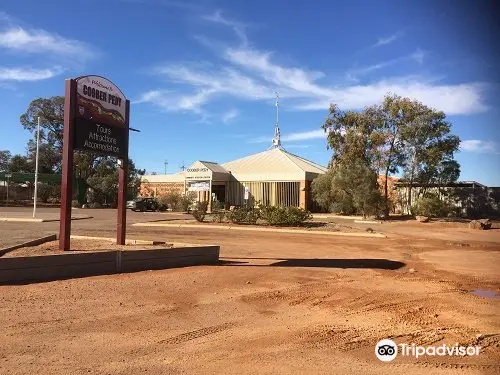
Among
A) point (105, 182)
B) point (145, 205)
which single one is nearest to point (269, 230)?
point (145, 205)

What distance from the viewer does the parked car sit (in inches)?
1861

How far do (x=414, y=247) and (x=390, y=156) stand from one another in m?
20.9

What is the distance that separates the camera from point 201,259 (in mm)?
12211

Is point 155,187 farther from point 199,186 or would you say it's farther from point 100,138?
point 100,138

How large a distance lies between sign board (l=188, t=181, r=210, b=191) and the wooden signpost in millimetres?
35510

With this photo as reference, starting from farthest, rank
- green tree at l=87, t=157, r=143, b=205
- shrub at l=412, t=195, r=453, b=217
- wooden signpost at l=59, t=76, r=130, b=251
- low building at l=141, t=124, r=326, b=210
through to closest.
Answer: green tree at l=87, t=157, r=143, b=205 < low building at l=141, t=124, r=326, b=210 < shrub at l=412, t=195, r=453, b=217 < wooden signpost at l=59, t=76, r=130, b=251

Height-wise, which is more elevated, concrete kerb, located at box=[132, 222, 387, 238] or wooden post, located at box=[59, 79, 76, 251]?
wooden post, located at box=[59, 79, 76, 251]

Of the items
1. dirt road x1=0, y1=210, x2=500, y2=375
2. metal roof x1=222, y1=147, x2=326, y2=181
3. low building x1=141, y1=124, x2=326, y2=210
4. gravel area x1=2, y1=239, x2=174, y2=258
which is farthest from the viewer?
metal roof x1=222, y1=147, x2=326, y2=181

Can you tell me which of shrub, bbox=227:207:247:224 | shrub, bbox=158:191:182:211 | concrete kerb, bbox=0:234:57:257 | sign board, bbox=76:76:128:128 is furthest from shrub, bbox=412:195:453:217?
concrete kerb, bbox=0:234:57:257

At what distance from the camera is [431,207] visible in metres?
35.8

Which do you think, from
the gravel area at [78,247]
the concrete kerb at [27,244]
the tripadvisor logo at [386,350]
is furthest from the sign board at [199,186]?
the tripadvisor logo at [386,350]

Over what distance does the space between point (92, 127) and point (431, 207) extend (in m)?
29.1

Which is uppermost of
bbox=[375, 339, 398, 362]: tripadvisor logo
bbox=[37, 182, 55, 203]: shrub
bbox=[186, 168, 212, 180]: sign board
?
bbox=[186, 168, 212, 180]: sign board

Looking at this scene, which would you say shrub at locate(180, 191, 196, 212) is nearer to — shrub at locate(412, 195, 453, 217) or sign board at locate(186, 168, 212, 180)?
sign board at locate(186, 168, 212, 180)
